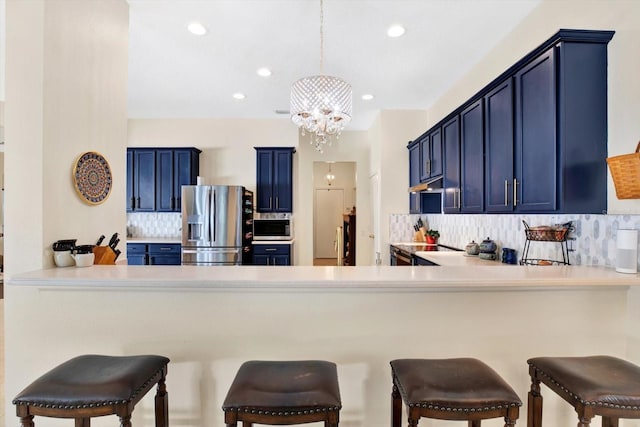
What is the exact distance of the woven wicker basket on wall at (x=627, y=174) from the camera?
58.8 inches

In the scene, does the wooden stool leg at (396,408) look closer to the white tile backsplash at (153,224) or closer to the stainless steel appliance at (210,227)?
the stainless steel appliance at (210,227)

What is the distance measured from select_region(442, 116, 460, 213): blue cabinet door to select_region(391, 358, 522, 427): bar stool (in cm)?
220

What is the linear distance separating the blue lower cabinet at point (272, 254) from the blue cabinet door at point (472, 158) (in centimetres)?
305

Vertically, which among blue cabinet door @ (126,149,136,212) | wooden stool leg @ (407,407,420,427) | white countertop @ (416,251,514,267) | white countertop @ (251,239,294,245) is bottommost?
wooden stool leg @ (407,407,420,427)

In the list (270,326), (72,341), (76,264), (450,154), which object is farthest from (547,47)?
(72,341)

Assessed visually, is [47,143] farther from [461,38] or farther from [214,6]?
[461,38]

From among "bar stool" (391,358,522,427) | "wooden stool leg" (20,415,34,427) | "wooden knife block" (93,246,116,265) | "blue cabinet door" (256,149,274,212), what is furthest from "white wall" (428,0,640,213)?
"blue cabinet door" (256,149,274,212)

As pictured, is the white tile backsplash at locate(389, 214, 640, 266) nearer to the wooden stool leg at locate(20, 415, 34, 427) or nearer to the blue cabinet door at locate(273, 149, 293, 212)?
the blue cabinet door at locate(273, 149, 293, 212)

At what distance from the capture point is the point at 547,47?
1.87 m

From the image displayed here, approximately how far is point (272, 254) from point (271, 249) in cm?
9

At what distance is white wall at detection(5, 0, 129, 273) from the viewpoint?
1705mm

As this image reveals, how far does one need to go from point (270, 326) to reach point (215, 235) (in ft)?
11.0

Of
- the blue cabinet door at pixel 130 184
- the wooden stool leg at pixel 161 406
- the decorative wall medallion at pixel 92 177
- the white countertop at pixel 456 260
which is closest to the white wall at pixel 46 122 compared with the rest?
the decorative wall medallion at pixel 92 177

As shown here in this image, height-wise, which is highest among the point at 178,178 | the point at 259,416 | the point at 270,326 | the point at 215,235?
the point at 178,178
